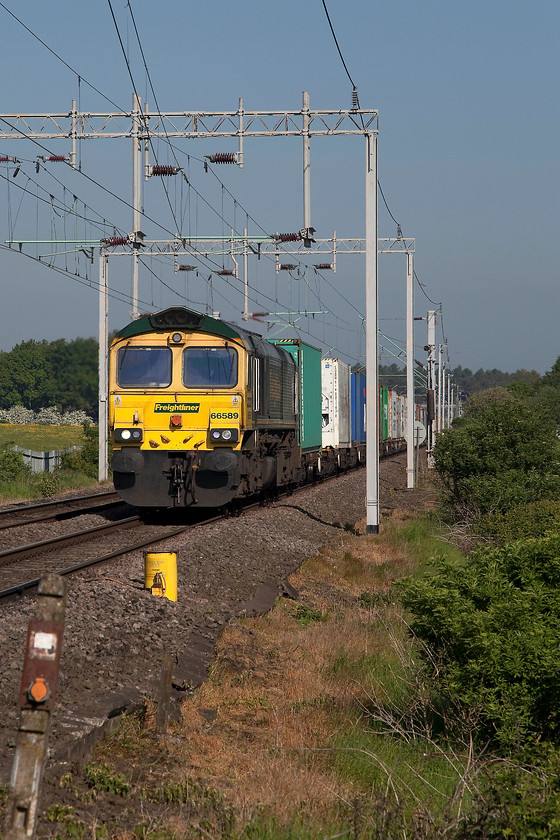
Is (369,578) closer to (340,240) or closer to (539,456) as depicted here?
(539,456)

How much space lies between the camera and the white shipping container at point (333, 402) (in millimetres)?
31312

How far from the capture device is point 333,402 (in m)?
31.4

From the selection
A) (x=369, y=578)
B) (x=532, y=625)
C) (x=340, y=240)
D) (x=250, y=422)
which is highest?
(x=340, y=240)

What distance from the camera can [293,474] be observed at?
24078 mm

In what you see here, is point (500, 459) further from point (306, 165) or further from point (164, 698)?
point (164, 698)

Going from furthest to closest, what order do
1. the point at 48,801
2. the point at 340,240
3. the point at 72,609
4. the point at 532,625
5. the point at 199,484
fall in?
the point at 340,240
the point at 199,484
the point at 72,609
the point at 532,625
the point at 48,801

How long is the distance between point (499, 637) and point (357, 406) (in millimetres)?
30835

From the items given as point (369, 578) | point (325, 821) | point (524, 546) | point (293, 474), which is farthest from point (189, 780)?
point (293, 474)

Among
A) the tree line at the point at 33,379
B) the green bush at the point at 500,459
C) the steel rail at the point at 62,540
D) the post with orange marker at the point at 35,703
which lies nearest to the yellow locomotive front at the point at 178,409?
the steel rail at the point at 62,540

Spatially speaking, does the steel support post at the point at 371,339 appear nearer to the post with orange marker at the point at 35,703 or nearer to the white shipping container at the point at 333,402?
the white shipping container at the point at 333,402

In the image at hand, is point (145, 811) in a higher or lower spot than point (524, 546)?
lower

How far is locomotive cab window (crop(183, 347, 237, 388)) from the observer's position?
1748cm

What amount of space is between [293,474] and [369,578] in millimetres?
9592

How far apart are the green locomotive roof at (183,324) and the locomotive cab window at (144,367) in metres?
0.37
